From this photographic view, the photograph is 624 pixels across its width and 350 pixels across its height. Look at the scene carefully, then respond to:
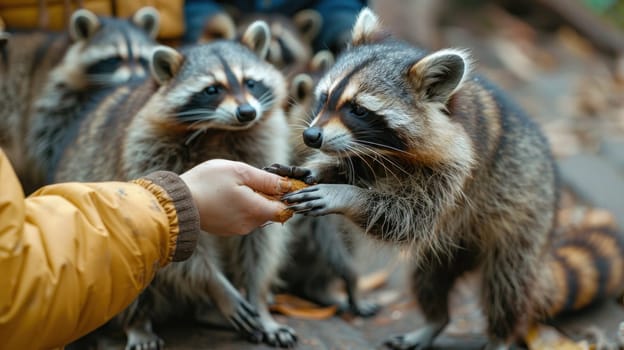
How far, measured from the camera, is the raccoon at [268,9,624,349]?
3191 mm

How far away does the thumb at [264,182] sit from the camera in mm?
2838

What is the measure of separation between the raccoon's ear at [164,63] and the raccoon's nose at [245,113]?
1.75 ft

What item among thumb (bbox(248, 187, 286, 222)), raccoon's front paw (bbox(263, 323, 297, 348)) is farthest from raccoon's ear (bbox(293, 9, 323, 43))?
thumb (bbox(248, 187, 286, 222))

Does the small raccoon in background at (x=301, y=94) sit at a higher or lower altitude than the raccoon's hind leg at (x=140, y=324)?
higher

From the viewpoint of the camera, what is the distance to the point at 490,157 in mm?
3648

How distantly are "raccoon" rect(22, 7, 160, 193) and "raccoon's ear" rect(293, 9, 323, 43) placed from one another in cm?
140

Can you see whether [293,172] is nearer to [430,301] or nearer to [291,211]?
[291,211]

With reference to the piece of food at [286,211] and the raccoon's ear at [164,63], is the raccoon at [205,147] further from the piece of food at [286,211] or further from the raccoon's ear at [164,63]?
the piece of food at [286,211]

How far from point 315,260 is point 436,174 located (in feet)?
5.44

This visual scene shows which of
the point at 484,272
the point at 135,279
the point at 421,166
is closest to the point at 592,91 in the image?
the point at 484,272

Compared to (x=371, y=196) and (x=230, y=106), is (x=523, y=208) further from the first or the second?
(x=230, y=106)

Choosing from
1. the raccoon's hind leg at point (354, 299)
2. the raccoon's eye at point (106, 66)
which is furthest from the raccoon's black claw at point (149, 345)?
the raccoon's eye at point (106, 66)

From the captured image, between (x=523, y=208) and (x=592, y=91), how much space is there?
19.6ft

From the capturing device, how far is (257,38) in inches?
169
